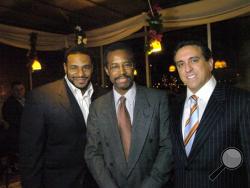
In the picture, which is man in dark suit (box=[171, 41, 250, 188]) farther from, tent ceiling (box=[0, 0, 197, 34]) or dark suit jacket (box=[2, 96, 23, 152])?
dark suit jacket (box=[2, 96, 23, 152])

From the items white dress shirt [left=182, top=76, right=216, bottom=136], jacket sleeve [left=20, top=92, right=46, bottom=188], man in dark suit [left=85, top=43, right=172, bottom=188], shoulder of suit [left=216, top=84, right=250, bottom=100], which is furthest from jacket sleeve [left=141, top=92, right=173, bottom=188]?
jacket sleeve [left=20, top=92, right=46, bottom=188]

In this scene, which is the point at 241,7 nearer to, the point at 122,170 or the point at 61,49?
the point at 122,170

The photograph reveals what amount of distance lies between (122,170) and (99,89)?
989 millimetres

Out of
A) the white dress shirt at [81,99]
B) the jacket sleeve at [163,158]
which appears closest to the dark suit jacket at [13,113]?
the white dress shirt at [81,99]

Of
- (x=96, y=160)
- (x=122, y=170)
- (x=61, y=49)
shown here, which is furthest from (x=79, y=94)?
(x=61, y=49)

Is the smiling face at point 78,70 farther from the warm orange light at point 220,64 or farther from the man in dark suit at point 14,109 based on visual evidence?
the warm orange light at point 220,64

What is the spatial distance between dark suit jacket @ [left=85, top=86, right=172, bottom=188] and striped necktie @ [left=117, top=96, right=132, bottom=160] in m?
0.05

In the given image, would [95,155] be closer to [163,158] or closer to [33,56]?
[163,158]

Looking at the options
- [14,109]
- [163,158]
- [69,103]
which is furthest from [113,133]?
[14,109]

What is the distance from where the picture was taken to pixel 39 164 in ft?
8.45

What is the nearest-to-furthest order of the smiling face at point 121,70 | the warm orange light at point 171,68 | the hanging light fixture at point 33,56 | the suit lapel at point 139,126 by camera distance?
the suit lapel at point 139,126 → the smiling face at point 121,70 → the hanging light fixture at point 33,56 → the warm orange light at point 171,68

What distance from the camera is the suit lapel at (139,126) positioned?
88.2 inches

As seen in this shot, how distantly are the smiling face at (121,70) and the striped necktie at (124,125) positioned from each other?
121mm

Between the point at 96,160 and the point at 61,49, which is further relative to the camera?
the point at 61,49
